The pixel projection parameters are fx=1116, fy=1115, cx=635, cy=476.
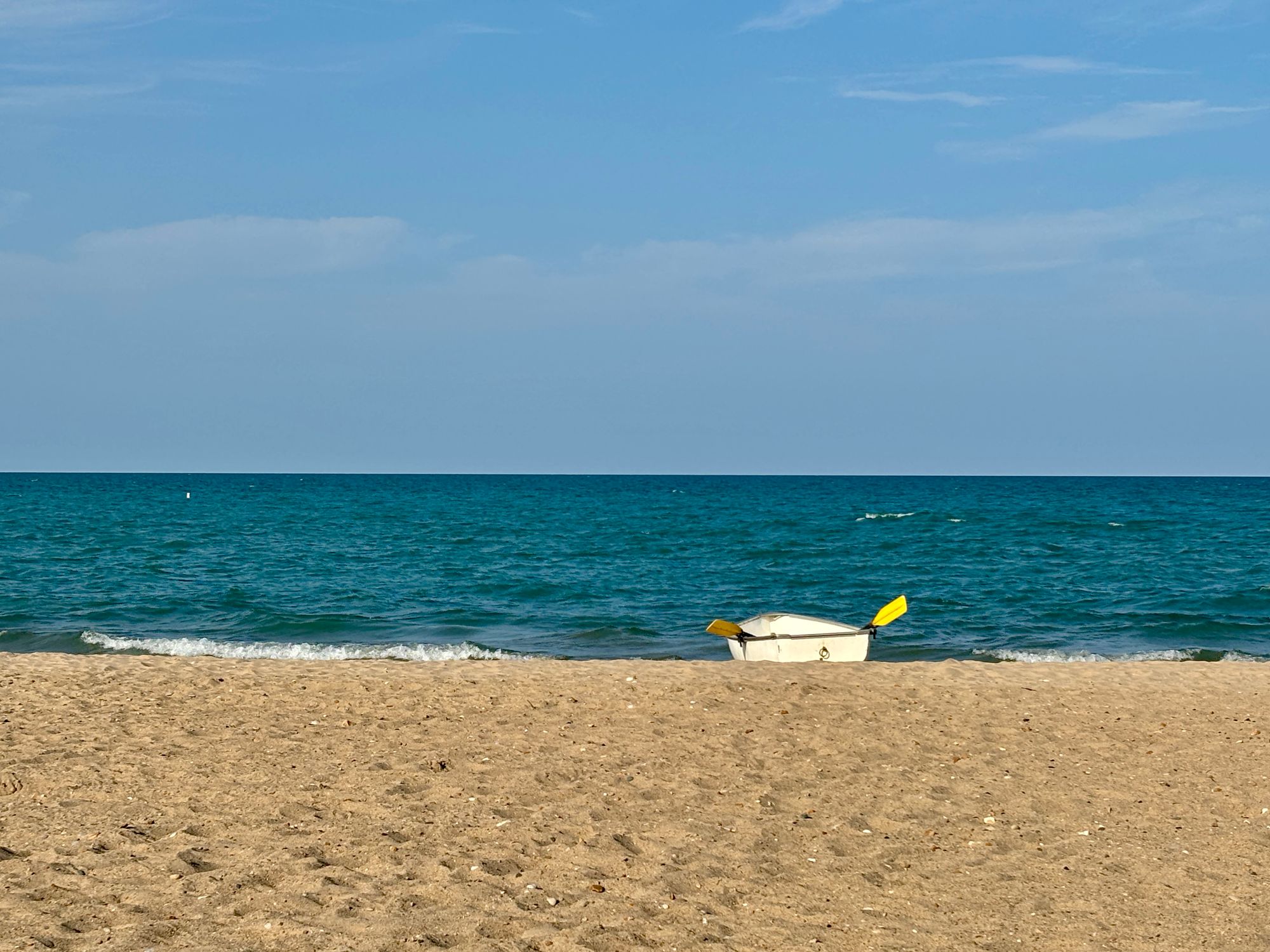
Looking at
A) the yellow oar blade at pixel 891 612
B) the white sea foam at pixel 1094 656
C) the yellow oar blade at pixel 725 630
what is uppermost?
the yellow oar blade at pixel 891 612

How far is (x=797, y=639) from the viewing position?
52.2 ft

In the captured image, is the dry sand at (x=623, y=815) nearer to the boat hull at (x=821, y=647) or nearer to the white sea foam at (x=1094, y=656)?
the boat hull at (x=821, y=647)

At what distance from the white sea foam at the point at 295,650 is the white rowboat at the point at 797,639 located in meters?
3.68

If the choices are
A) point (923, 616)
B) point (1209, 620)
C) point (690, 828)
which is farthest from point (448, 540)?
point (690, 828)

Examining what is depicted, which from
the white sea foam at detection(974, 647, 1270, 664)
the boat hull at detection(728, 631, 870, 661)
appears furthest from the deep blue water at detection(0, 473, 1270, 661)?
the boat hull at detection(728, 631, 870, 661)

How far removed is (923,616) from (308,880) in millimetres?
17350

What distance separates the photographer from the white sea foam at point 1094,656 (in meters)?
17.9

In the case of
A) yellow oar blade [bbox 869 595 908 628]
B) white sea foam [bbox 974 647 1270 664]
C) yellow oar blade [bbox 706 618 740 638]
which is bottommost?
white sea foam [bbox 974 647 1270 664]

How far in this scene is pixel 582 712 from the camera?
36.8ft

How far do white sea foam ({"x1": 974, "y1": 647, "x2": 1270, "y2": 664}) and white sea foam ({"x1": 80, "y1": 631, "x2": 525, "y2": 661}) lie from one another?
A: 25.7 ft

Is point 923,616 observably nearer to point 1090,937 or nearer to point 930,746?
point 930,746

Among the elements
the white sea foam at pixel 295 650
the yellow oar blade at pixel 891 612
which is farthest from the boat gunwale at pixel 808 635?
the white sea foam at pixel 295 650

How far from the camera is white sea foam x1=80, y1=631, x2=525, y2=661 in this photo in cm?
1778

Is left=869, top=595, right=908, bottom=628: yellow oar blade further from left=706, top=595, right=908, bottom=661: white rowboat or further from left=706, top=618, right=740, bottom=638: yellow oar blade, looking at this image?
left=706, top=618, right=740, bottom=638: yellow oar blade
